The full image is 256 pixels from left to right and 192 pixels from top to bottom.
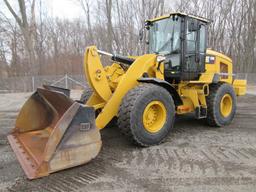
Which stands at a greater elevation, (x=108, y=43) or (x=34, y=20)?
(x=34, y=20)

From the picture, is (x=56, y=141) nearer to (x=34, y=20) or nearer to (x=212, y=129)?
(x=212, y=129)

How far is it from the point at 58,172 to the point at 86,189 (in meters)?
0.56

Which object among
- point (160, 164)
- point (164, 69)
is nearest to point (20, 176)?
point (160, 164)

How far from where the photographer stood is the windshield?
5039 mm

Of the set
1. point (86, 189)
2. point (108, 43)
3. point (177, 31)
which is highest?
point (108, 43)

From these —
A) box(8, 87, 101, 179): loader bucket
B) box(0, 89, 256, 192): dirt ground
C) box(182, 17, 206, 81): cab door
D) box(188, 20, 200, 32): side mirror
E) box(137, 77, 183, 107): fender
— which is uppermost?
box(188, 20, 200, 32): side mirror

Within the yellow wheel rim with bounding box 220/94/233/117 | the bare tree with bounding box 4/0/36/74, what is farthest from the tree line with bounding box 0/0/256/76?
the yellow wheel rim with bounding box 220/94/233/117

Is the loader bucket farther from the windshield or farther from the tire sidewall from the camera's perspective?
the windshield

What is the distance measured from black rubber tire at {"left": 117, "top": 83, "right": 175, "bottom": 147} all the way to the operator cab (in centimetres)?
108

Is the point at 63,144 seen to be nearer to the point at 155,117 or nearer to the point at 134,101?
the point at 134,101

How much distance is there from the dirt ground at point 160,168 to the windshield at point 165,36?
6.08ft

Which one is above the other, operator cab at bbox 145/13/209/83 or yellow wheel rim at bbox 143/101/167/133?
operator cab at bbox 145/13/209/83

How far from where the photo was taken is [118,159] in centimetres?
370

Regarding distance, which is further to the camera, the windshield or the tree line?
the tree line
